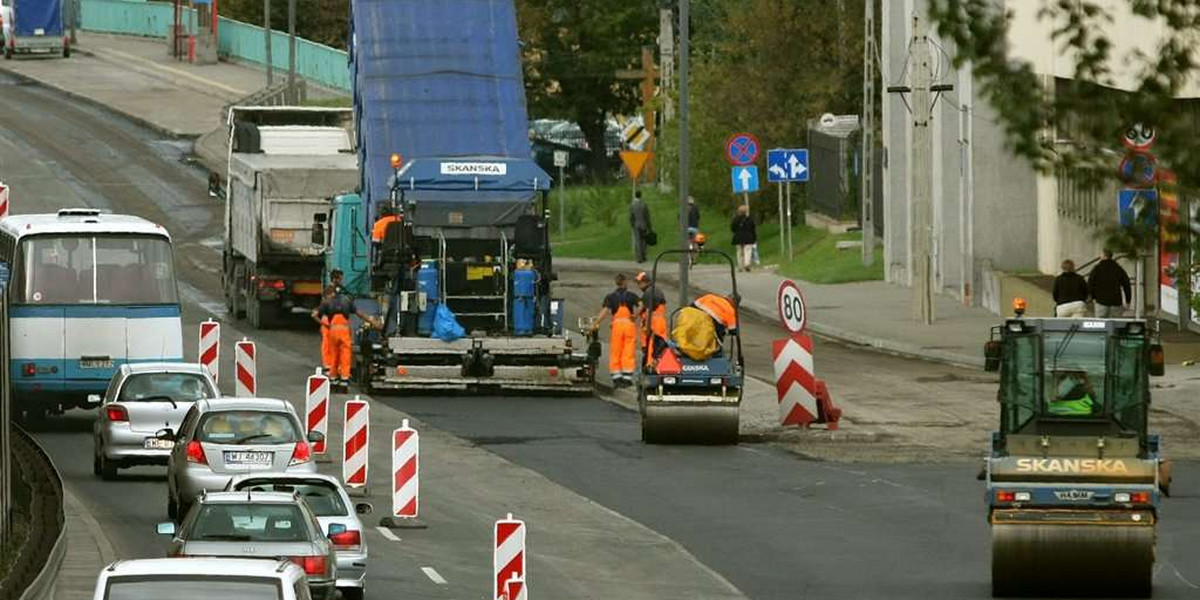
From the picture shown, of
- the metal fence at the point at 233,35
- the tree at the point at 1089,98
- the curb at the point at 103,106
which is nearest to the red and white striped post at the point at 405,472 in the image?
the tree at the point at 1089,98

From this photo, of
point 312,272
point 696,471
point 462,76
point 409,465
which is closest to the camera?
point 409,465

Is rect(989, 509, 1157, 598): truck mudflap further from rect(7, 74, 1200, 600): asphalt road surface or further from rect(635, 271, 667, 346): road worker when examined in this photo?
rect(635, 271, 667, 346): road worker

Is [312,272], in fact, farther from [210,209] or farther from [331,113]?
[210,209]

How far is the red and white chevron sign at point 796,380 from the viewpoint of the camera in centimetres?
3428

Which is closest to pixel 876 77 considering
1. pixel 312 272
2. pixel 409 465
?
pixel 312 272

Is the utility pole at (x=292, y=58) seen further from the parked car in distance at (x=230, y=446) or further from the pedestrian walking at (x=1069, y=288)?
the parked car in distance at (x=230, y=446)

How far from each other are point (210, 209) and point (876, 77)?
51.8 feet

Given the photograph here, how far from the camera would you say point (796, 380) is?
34.6 meters

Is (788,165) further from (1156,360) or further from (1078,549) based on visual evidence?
(1078,549)

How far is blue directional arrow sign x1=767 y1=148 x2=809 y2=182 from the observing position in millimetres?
53906

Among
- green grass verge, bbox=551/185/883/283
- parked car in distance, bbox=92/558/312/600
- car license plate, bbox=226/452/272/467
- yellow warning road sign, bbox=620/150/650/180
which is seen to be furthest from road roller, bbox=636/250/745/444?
yellow warning road sign, bbox=620/150/650/180

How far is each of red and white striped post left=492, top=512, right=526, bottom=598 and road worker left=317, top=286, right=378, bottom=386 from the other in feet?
63.8

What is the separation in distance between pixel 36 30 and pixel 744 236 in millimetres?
39049

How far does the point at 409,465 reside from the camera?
27000 mm
